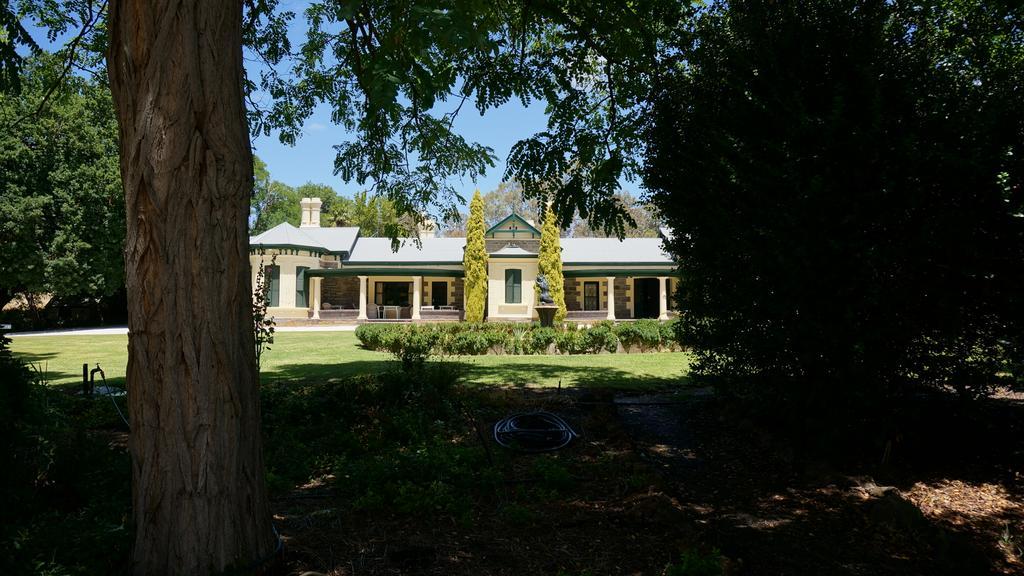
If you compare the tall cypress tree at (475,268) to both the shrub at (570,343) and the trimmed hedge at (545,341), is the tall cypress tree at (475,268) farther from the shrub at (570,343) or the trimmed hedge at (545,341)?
the shrub at (570,343)

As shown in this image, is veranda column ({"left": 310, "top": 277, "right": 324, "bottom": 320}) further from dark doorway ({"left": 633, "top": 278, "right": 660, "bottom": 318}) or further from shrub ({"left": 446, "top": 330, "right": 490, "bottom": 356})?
shrub ({"left": 446, "top": 330, "right": 490, "bottom": 356})

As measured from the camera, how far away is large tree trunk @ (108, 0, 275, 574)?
276 cm

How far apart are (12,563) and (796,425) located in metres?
5.38

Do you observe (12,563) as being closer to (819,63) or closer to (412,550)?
(412,550)

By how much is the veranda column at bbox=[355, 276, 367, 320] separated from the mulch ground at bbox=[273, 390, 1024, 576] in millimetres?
26308

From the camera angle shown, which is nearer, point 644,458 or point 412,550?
point 412,550

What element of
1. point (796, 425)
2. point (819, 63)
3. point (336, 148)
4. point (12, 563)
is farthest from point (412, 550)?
point (336, 148)

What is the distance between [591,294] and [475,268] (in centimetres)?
767

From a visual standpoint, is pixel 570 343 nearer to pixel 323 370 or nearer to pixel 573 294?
pixel 323 370

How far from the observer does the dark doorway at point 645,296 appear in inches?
1299

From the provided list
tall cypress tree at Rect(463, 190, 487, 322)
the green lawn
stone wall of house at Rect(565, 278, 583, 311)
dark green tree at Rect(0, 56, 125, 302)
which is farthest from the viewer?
stone wall of house at Rect(565, 278, 583, 311)

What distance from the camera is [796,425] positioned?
17.3ft

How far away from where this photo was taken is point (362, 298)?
31078 mm

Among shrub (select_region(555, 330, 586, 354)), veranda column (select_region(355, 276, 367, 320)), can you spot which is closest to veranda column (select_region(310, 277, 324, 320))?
veranda column (select_region(355, 276, 367, 320))
